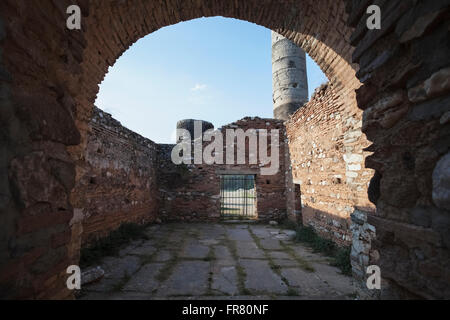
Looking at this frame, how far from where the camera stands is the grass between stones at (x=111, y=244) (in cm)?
391

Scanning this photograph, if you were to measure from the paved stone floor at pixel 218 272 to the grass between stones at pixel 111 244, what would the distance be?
0.63 feet

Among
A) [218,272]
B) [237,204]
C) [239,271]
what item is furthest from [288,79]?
[218,272]

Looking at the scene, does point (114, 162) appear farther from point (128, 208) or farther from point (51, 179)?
point (51, 179)

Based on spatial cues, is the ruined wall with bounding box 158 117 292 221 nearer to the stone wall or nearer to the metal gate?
the stone wall

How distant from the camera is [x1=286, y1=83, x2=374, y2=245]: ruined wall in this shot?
336 cm

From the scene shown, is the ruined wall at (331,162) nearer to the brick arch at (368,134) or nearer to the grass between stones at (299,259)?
the grass between stones at (299,259)

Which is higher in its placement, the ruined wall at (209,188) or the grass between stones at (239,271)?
the ruined wall at (209,188)

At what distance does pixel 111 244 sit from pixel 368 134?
5112 millimetres

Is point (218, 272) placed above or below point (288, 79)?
below

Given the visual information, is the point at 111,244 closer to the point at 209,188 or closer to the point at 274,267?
the point at 274,267

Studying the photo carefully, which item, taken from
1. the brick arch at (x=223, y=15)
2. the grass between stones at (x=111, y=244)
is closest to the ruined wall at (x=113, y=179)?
the grass between stones at (x=111, y=244)

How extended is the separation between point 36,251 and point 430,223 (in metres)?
2.07

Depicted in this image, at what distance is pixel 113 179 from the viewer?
17.9 ft
